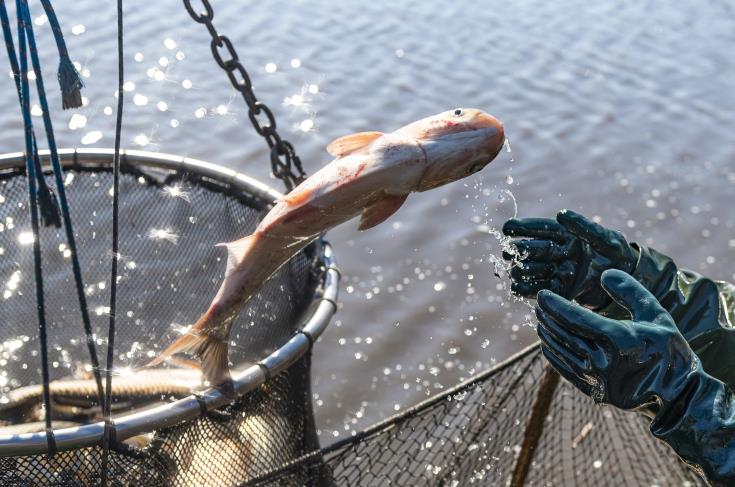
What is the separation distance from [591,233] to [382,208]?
72 centimetres

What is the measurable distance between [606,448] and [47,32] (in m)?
7.87

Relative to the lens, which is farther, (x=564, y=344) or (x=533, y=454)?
(x=533, y=454)

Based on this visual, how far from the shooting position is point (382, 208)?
102 inches

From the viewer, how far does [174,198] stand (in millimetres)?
4684

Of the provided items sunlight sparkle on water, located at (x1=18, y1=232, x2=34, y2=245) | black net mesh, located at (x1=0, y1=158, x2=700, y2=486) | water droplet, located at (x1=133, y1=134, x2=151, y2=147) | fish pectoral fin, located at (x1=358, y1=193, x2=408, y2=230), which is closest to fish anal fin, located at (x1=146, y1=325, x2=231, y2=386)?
black net mesh, located at (x1=0, y1=158, x2=700, y2=486)

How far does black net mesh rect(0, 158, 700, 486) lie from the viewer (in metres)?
3.31

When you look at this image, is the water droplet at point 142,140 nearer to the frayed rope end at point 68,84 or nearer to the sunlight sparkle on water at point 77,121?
the sunlight sparkle on water at point 77,121

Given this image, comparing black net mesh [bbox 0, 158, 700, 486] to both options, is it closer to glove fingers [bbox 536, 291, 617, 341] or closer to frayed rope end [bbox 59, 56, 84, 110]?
glove fingers [bbox 536, 291, 617, 341]

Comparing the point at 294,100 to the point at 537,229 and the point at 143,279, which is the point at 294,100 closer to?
the point at 143,279

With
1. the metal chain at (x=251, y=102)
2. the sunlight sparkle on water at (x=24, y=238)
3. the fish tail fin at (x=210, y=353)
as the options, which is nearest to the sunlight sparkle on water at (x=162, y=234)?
the sunlight sparkle on water at (x=24, y=238)

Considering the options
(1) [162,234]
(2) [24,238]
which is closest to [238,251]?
(1) [162,234]

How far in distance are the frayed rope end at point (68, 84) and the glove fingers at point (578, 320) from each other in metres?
1.66

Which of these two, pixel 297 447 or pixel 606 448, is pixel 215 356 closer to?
pixel 297 447

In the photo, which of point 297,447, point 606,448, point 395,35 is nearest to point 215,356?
point 297,447
